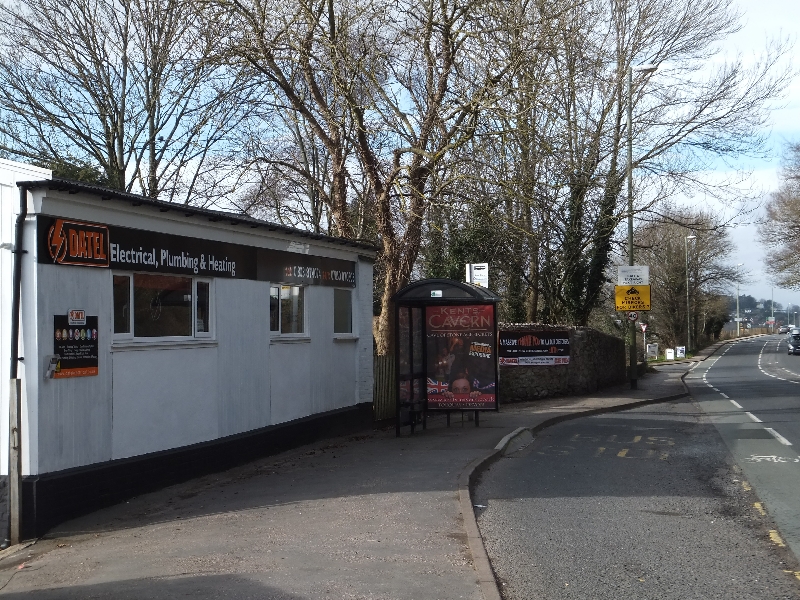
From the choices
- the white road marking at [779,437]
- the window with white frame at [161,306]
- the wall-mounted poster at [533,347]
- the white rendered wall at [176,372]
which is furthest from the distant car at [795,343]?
the window with white frame at [161,306]

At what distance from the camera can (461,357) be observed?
1547 centimetres

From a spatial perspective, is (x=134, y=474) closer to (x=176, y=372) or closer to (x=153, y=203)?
(x=176, y=372)

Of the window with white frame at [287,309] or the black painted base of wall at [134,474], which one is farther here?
the window with white frame at [287,309]

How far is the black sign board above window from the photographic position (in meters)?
8.28

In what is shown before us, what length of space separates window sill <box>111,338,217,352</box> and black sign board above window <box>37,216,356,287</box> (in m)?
0.83

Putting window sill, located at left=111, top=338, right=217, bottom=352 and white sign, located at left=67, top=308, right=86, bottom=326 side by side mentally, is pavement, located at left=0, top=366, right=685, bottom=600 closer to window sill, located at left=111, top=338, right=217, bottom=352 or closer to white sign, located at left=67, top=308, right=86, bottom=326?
window sill, located at left=111, top=338, right=217, bottom=352

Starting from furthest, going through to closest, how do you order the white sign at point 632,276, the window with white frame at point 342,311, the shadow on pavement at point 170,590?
the white sign at point 632,276
the window with white frame at point 342,311
the shadow on pavement at point 170,590

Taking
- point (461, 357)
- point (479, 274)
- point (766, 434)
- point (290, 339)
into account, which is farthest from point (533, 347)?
point (290, 339)

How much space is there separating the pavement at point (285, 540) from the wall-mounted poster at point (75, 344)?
1.50 metres

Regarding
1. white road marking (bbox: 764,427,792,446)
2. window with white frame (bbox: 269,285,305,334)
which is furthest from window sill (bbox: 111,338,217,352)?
white road marking (bbox: 764,427,792,446)

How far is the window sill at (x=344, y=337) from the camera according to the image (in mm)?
14719

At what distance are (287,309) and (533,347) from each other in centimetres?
1153

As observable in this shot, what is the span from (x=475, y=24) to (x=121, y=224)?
894cm

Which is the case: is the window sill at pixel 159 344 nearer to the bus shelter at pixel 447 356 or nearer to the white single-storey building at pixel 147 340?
the white single-storey building at pixel 147 340
